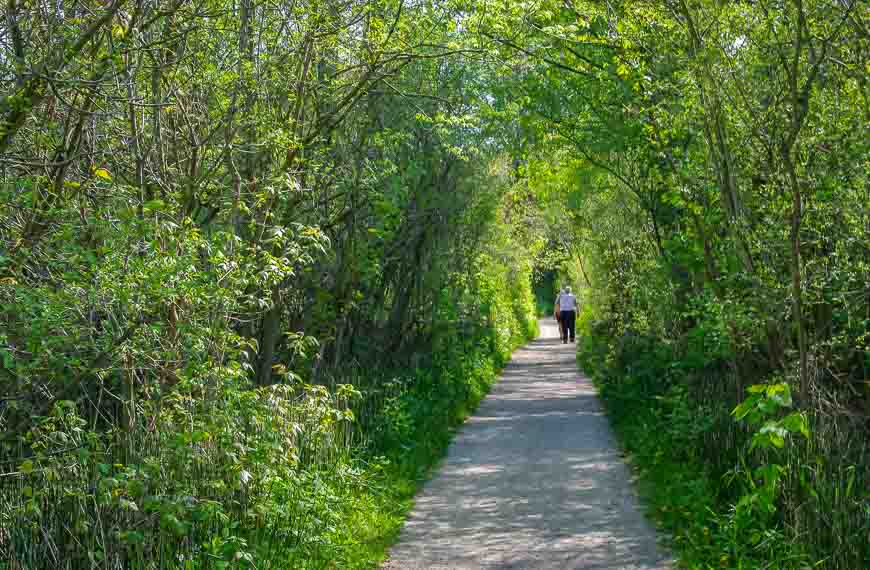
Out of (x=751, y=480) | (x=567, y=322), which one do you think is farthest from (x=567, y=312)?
(x=751, y=480)

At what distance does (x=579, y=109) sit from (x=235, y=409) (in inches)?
373

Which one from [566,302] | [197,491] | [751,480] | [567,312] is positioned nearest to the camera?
[197,491]

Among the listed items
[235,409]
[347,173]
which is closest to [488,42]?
[347,173]

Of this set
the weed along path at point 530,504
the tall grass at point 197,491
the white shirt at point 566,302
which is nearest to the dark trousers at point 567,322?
the white shirt at point 566,302

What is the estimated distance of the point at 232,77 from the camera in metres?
8.10

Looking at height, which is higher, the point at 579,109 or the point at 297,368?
the point at 579,109

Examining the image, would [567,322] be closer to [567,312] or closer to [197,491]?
[567,312]

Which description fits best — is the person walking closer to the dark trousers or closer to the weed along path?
the dark trousers

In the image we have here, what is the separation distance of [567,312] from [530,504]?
82.7 feet

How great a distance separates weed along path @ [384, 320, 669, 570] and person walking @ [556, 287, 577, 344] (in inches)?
680

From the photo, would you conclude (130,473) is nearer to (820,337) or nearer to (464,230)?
(820,337)

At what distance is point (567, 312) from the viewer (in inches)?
1358

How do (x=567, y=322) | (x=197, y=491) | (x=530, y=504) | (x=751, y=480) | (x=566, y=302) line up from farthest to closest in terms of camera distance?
1. (x=567, y=322)
2. (x=566, y=302)
3. (x=530, y=504)
4. (x=751, y=480)
5. (x=197, y=491)

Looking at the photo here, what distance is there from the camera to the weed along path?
7.68m
